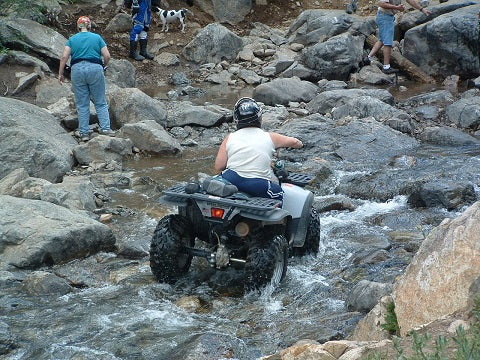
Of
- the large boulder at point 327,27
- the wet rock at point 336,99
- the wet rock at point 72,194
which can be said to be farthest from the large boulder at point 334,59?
the wet rock at point 72,194

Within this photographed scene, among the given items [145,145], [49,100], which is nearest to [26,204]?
[145,145]

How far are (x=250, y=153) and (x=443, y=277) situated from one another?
2.76 meters

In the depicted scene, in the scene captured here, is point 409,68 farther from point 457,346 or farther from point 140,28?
point 457,346

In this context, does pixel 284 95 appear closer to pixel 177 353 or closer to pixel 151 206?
pixel 151 206

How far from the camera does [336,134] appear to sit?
42.3 feet

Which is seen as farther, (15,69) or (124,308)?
(15,69)

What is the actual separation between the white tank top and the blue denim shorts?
1144cm

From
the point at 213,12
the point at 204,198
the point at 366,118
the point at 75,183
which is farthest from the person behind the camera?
the point at 213,12

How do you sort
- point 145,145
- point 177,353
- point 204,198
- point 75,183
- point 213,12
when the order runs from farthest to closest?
point 213,12, point 145,145, point 75,183, point 204,198, point 177,353

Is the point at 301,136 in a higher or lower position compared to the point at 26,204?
lower

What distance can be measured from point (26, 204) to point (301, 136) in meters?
5.81

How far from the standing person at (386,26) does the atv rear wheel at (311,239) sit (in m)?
10.6

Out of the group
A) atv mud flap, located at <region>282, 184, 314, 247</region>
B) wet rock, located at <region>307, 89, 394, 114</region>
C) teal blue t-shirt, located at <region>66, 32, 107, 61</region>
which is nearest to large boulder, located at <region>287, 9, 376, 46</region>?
wet rock, located at <region>307, 89, 394, 114</region>

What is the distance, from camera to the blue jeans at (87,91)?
12.3m
